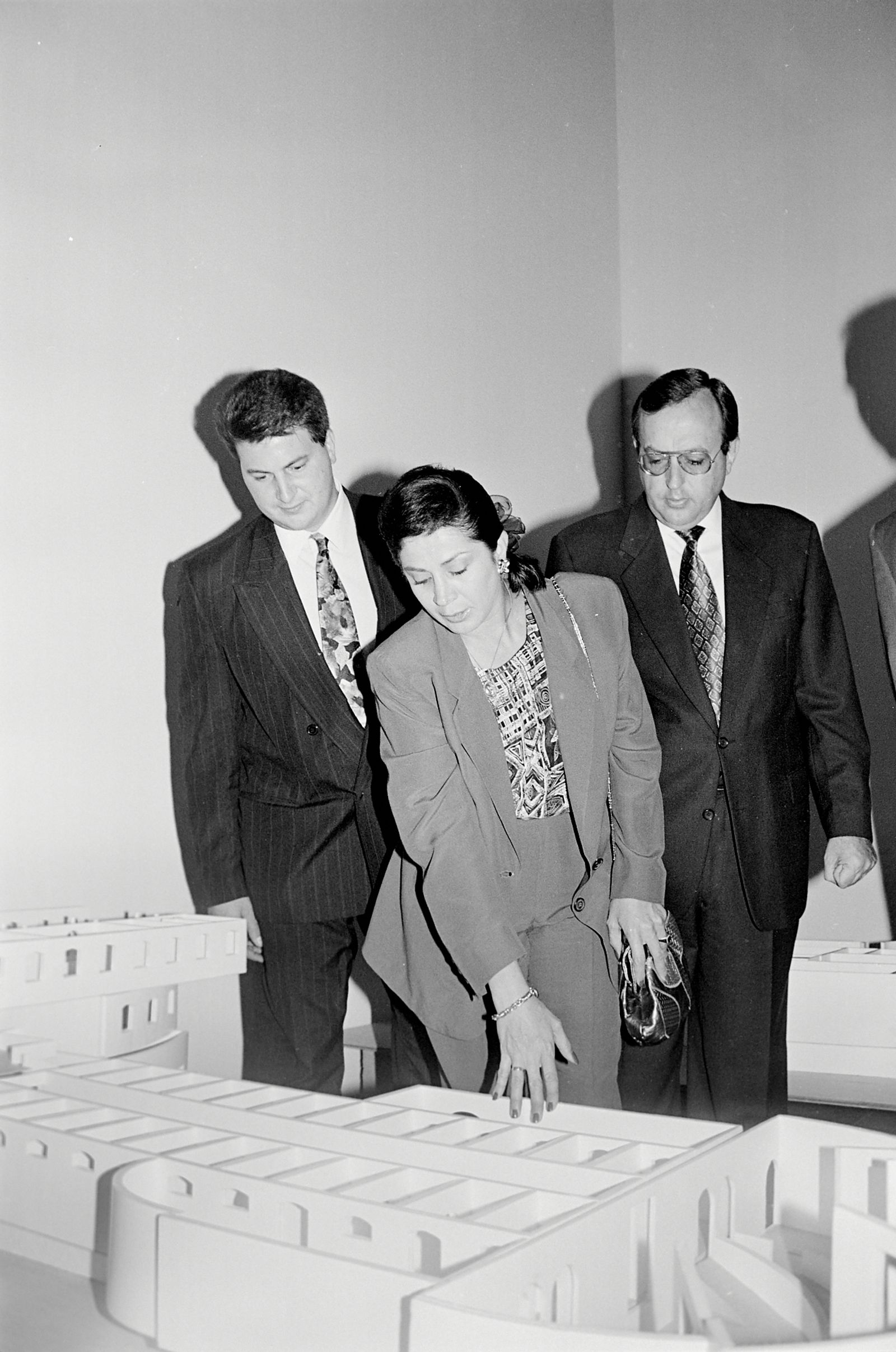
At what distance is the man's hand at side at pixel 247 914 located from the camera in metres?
2.36

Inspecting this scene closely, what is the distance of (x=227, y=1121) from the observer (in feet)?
4.17

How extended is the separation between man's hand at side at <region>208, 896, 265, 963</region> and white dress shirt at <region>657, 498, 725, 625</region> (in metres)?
0.95

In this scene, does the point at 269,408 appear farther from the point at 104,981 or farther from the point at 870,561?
the point at 870,561

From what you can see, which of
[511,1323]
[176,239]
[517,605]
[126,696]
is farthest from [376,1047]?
[511,1323]

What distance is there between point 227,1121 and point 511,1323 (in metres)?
0.56

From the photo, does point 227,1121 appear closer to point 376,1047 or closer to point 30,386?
point 30,386

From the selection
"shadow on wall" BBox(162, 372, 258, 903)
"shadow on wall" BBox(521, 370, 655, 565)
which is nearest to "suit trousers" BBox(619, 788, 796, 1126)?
"shadow on wall" BBox(162, 372, 258, 903)

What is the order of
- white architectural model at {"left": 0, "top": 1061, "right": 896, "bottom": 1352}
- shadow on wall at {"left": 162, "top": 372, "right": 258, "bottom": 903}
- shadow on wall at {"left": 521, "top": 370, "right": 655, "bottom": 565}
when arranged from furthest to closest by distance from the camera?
shadow on wall at {"left": 521, "top": 370, "right": 655, "bottom": 565} < shadow on wall at {"left": 162, "top": 372, "right": 258, "bottom": 903} < white architectural model at {"left": 0, "top": 1061, "right": 896, "bottom": 1352}

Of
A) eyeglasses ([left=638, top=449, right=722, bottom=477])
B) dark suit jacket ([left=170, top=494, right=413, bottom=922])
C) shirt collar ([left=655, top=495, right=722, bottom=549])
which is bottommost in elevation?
dark suit jacket ([left=170, top=494, right=413, bottom=922])

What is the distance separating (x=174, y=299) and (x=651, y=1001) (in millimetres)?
1744

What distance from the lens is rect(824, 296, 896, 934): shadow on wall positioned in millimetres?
3746

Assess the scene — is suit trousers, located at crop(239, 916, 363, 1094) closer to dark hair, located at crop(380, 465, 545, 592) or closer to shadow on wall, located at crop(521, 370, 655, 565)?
dark hair, located at crop(380, 465, 545, 592)

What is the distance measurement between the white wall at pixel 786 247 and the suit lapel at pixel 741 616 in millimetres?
1697

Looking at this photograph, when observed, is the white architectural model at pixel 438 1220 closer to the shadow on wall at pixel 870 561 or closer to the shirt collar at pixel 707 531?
the shirt collar at pixel 707 531
